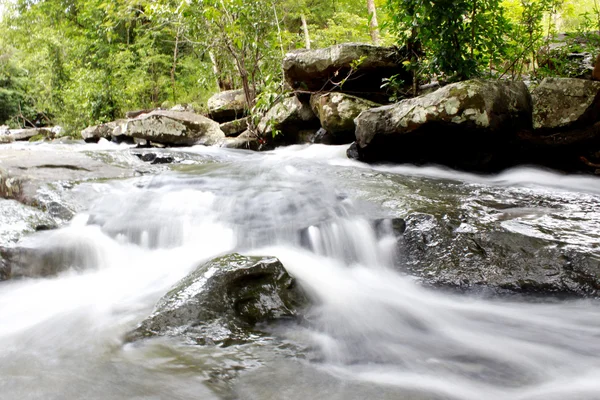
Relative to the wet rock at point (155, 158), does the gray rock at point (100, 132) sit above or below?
above

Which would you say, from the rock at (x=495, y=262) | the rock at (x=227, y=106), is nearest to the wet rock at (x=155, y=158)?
the rock at (x=495, y=262)

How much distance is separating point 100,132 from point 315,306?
37.8 feet

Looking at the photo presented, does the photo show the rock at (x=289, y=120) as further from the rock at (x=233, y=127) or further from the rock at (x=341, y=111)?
the rock at (x=233, y=127)

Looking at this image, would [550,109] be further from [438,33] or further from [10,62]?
[10,62]

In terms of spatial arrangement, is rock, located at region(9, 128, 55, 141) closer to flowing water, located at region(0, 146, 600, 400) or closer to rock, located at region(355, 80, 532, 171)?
flowing water, located at region(0, 146, 600, 400)

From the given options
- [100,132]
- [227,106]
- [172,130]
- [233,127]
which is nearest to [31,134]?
[100,132]

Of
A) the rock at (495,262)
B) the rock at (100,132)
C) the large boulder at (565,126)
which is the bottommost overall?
the rock at (495,262)

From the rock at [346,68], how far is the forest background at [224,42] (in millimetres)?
274

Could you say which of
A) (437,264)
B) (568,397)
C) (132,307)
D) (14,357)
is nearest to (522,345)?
(568,397)

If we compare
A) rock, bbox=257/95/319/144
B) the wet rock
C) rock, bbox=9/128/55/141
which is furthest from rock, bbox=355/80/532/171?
rock, bbox=9/128/55/141

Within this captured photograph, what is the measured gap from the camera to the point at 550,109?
473 centimetres

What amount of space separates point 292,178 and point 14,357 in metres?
3.49

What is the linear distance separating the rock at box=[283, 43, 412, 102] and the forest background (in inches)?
10.8

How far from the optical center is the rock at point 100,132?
11492mm
